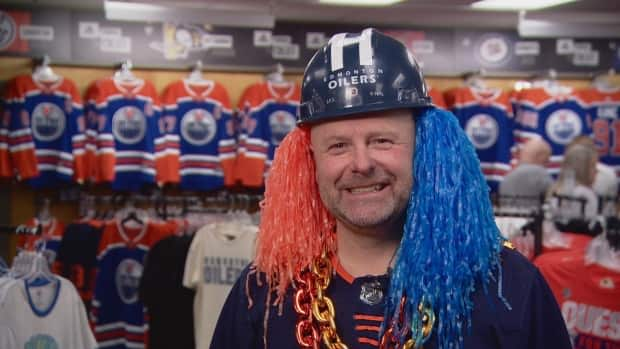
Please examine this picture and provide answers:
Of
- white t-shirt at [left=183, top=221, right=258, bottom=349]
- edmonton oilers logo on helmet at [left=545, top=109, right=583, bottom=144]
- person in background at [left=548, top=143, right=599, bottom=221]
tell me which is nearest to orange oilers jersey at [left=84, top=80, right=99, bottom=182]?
white t-shirt at [left=183, top=221, right=258, bottom=349]

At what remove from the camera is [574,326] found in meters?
3.61

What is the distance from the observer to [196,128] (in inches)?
229

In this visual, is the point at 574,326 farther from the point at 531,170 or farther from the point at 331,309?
the point at 331,309

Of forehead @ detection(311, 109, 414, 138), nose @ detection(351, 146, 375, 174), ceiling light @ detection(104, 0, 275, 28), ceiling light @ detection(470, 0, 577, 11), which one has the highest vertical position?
ceiling light @ detection(104, 0, 275, 28)

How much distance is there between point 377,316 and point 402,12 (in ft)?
15.6

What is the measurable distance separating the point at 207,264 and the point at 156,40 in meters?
2.20

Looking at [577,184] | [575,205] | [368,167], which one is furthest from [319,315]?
[577,184]

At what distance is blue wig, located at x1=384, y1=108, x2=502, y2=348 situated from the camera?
1.73 m

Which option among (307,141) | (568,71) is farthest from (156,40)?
(307,141)

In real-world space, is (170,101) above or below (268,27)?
below

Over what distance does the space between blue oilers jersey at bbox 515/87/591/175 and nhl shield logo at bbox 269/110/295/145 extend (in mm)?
2063

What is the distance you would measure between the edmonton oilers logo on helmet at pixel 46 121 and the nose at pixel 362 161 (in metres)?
4.31

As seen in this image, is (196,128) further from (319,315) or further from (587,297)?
(319,315)

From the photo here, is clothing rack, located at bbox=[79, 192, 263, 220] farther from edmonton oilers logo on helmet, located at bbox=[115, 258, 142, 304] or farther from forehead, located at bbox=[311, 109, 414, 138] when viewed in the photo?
forehead, located at bbox=[311, 109, 414, 138]
